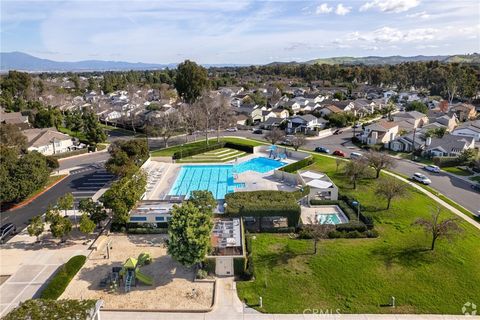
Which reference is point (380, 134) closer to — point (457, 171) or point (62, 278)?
point (457, 171)

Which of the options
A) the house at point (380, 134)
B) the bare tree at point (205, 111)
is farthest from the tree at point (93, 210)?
the house at point (380, 134)

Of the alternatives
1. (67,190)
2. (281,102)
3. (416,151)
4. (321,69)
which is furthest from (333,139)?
(321,69)

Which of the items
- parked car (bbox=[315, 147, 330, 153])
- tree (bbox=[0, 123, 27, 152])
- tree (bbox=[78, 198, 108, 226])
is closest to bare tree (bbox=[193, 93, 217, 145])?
parked car (bbox=[315, 147, 330, 153])

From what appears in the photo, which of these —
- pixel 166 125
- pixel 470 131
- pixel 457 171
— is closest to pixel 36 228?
pixel 166 125

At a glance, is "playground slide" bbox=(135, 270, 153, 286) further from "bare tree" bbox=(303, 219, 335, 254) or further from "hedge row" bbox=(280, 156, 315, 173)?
"hedge row" bbox=(280, 156, 315, 173)

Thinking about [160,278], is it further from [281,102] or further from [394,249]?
[281,102]

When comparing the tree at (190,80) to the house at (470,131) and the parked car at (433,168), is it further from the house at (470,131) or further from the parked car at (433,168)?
the house at (470,131)
